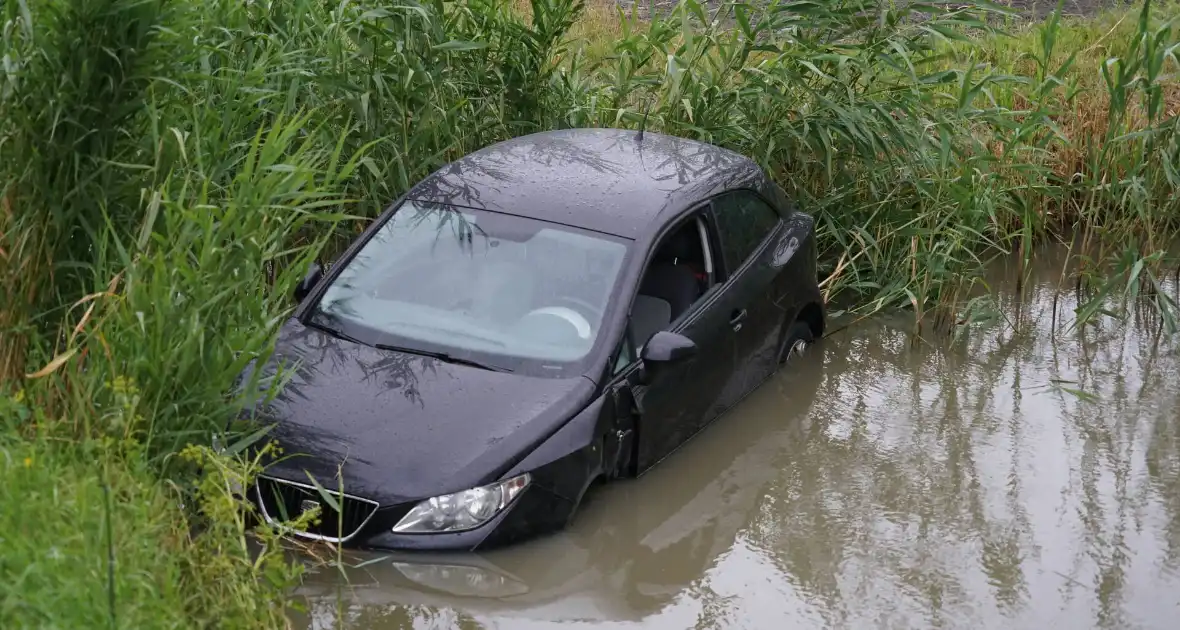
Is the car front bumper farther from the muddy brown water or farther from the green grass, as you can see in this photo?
the green grass

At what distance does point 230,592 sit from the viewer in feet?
13.6

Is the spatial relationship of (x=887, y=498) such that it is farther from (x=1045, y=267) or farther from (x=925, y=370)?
(x=1045, y=267)

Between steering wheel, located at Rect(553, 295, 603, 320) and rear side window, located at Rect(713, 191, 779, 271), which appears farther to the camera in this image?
rear side window, located at Rect(713, 191, 779, 271)

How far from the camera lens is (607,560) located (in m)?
5.27

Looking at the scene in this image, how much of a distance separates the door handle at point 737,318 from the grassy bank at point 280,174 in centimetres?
178

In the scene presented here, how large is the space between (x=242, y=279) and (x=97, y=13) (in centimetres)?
101

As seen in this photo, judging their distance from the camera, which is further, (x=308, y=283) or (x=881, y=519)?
(x=308, y=283)

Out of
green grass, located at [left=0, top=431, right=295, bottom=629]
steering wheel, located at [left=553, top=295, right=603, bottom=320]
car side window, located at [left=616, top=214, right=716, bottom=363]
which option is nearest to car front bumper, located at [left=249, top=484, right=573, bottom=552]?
green grass, located at [left=0, top=431, right=295, bottom=629]

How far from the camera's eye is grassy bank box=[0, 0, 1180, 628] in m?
4.18

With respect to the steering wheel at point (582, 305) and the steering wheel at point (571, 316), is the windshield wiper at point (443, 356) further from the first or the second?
the steering wheel at point (582, 305)

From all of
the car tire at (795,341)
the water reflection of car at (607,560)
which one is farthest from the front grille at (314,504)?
the car tire at (795,341)

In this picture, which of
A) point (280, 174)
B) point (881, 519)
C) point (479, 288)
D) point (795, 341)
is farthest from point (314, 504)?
point (795, 341)

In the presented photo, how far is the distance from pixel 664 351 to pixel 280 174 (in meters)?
1.68

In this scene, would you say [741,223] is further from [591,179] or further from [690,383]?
[690,383]
